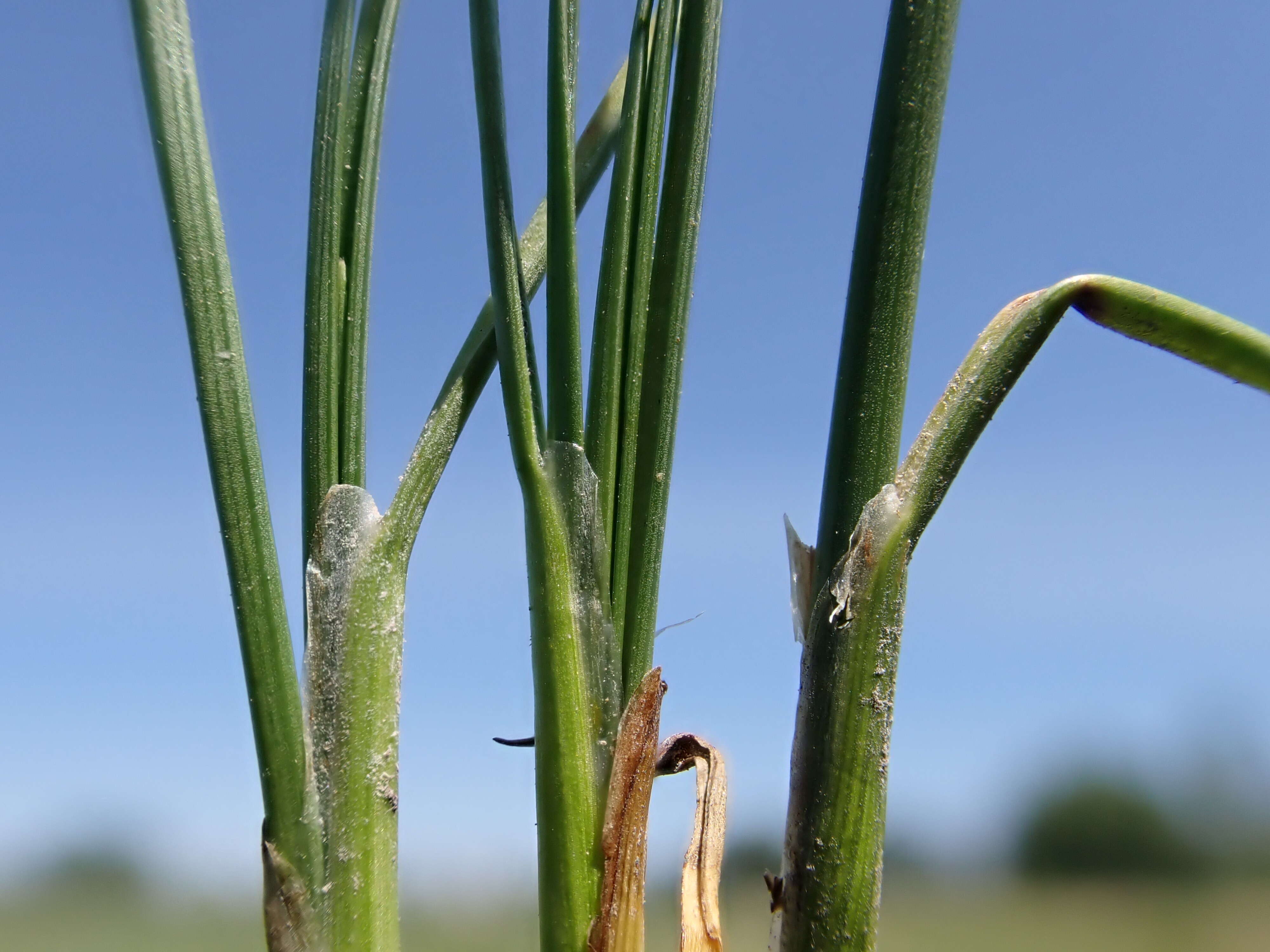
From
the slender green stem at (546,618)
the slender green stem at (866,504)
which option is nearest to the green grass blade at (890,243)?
the slender green stem at (866,504)

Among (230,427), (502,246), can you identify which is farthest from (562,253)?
(230,427)

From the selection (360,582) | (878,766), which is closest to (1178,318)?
(878,766)

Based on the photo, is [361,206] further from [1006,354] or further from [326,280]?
[1006,354]

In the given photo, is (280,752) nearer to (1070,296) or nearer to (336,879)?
(336,879)

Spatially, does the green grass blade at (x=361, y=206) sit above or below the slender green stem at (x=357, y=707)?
above

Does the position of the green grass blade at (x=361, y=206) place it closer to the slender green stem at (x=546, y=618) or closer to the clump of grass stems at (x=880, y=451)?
the slender green stem at (x=546, y=618)
